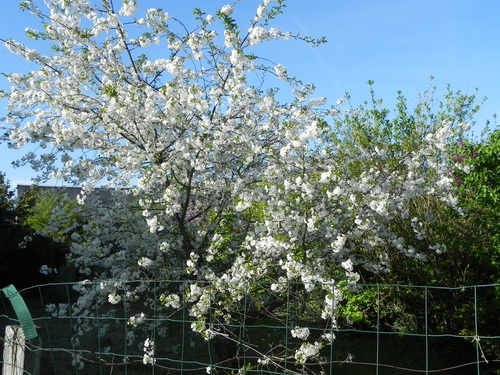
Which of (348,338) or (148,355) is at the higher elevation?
(348,338)

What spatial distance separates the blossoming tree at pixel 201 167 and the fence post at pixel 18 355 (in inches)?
78.8

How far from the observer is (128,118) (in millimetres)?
5832

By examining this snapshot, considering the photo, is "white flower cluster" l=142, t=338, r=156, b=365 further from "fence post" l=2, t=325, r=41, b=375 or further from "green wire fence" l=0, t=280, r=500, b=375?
"green wire fence" l=0, t=280, r=500, b=375

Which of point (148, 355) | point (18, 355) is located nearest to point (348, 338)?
point (148, 355)

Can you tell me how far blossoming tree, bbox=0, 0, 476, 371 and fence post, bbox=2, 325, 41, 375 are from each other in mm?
2001

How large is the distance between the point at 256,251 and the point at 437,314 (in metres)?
3.09

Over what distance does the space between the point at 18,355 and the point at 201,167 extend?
2.65 metres

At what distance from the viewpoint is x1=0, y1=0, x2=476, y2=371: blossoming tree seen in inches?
230

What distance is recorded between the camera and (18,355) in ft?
11.6

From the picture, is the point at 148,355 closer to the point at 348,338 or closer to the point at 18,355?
the point at 18,355

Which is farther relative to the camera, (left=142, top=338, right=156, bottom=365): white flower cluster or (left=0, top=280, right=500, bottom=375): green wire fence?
(left=0, top=280, right=500, bottom=375): green wire fence

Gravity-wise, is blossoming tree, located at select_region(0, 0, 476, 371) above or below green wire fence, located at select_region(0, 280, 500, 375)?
above

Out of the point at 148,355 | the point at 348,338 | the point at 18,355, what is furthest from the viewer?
the point at 348,338

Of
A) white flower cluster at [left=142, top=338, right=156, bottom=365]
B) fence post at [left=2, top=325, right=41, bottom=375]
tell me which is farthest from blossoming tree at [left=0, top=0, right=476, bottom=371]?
fence post at [left=2, top=325, right=41, bottom=375]
